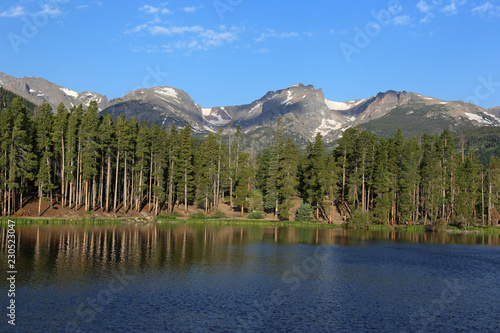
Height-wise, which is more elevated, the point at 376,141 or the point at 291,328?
the point at 376,141

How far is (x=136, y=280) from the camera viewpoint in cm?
3369

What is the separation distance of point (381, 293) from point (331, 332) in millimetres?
11186

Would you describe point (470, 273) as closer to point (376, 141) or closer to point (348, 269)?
point (348, 269)

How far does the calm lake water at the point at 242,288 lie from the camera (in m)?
24.5

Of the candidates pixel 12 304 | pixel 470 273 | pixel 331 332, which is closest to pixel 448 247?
pixel 470 273

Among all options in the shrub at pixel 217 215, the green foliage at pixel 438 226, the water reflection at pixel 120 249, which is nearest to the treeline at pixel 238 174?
the shrub at pixel 217 215

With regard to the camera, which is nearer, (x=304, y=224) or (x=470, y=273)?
(x=470, y=273)

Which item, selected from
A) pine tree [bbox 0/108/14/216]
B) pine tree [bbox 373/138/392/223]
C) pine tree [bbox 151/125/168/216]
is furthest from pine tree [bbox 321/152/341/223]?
pine tree [bbox 0/108/14/216]

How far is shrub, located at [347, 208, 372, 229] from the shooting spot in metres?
94.4

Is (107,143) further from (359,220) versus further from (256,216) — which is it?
(359,220)

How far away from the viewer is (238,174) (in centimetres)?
11288

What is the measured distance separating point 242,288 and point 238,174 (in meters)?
80.6

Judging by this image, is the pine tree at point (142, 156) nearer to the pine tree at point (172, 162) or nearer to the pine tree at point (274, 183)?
the pine tree at point (172, 162)

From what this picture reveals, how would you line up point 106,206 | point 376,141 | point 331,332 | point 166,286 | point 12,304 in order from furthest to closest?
point 376,141
point 106,206
point 166,286
point 12,304
point 331,332
